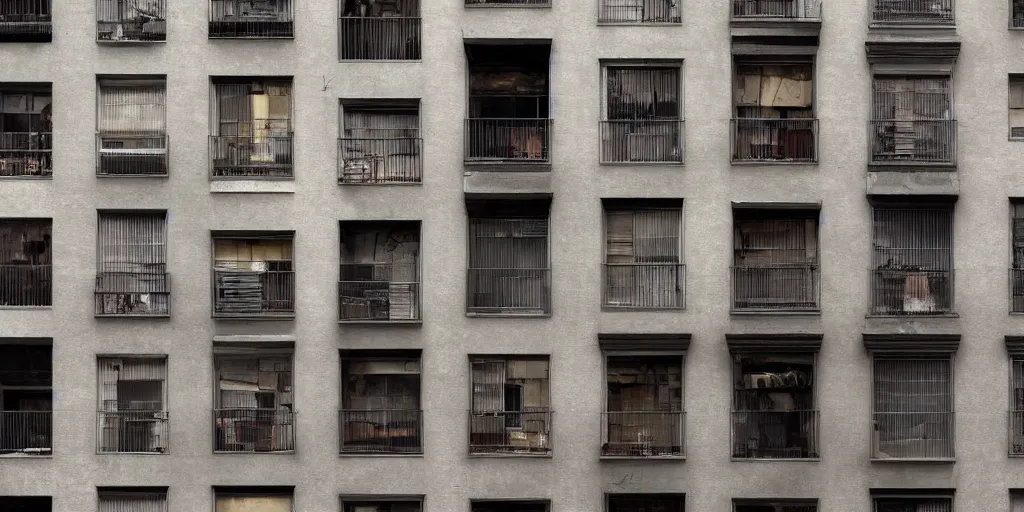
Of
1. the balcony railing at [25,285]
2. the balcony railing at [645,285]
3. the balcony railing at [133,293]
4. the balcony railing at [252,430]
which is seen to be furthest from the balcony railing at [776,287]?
the balcony railing at [25,285]

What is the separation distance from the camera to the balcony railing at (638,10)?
2503cm

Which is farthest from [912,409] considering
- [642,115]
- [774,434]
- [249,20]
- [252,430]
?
[249,20]

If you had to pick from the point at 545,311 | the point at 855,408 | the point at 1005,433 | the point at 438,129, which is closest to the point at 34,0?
the point at 438,129

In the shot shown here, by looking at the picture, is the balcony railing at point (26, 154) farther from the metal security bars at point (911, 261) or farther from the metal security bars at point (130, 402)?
the metal security bars at point (911, 261)

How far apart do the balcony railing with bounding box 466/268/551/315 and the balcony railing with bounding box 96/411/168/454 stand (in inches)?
304

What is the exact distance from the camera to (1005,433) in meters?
24.3

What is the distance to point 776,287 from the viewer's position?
24797 millimetres

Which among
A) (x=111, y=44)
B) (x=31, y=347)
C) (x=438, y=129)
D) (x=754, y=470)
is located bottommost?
(x=754, y=470)

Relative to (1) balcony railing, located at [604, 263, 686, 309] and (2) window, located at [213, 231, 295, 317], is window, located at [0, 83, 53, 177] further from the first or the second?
(1) balcony railing, located at [604, 263, 686, 309]

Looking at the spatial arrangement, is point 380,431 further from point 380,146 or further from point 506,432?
point 380,146

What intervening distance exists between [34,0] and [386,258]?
33.8ft

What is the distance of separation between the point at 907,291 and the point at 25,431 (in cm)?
2062

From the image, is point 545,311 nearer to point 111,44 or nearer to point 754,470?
point 754,470

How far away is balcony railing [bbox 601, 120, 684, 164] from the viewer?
81.5ft
